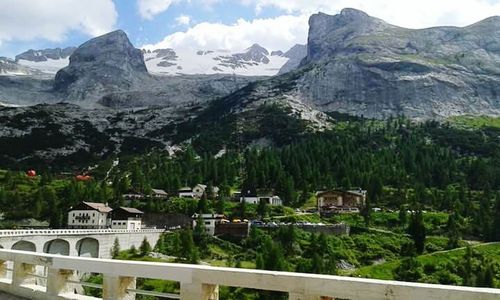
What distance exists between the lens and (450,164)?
579ft

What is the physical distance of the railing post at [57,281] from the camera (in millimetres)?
13031

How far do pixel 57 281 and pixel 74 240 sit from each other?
82054 mm

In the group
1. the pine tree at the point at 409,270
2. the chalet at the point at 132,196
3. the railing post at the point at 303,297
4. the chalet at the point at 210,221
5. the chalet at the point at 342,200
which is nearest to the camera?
the railing post at the point at 303,297

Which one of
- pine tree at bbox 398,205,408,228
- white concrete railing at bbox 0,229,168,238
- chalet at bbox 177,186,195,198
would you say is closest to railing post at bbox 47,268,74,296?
white concrete railing at bbox 0,229,168,238

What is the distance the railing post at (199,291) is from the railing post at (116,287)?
193 cm

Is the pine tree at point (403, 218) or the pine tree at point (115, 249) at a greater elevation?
the pine tree at point (403, 218)

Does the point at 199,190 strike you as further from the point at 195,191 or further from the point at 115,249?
the point at 115,249

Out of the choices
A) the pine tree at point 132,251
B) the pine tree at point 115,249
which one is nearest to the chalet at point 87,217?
the pine tree at point 132,251

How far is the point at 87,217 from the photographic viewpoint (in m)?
116

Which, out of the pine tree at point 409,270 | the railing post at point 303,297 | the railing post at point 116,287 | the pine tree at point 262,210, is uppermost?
the railing post at point 303,297

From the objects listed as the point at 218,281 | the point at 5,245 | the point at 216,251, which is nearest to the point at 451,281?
the point at 216,251

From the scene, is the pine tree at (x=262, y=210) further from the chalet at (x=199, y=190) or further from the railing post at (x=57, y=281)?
the railing post at (x=57, y=281)

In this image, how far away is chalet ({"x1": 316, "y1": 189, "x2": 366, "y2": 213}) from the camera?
444 feet

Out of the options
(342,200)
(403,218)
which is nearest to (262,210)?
(342,200)
